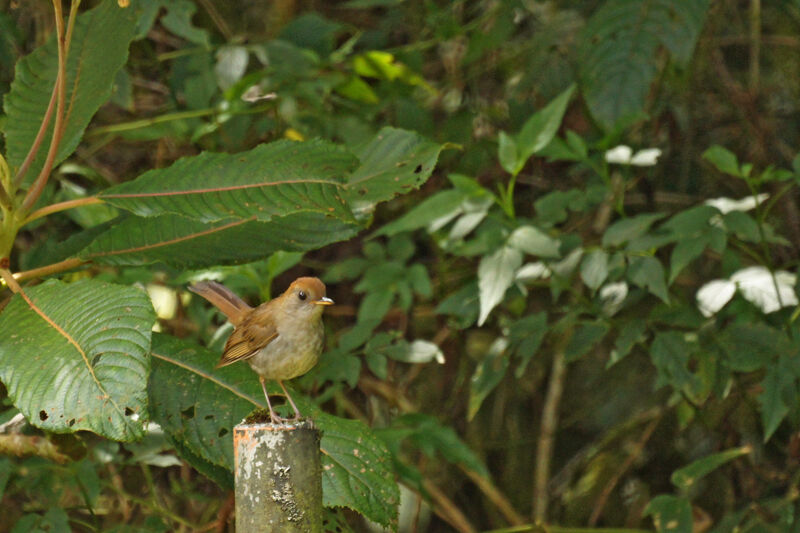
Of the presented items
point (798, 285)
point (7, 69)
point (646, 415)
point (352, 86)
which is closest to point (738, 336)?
point (798, 285)

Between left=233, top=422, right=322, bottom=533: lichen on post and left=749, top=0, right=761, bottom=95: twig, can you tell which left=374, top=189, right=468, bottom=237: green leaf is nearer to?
left=233, top=422, right=322, bottom=533: lichen on post

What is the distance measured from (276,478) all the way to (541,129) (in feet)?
5.17

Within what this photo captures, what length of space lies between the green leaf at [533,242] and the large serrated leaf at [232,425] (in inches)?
30.9

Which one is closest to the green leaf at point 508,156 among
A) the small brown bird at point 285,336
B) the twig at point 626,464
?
the small brown bird at point 285,336

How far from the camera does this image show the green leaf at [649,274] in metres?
2.56

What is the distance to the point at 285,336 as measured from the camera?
1698 millimetres

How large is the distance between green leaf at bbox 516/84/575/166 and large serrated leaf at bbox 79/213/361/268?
0.74 m

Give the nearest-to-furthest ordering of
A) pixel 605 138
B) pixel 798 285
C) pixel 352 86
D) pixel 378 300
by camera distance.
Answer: pixel 798 285 → pixel 605 138 → pixel 378 300 → pixel 352 86

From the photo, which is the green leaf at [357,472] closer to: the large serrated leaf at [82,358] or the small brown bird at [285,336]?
the small brown bird at [285,336]

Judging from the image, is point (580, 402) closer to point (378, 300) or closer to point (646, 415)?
point (646, 415)

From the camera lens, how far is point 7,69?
3.06 metres

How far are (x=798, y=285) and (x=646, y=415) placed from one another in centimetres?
148

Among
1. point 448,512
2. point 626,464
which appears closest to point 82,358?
point 448,512

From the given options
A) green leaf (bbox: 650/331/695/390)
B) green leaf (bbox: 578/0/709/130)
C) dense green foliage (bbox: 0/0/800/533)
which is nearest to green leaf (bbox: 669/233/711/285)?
dense green foliage (bbox: 0/0/800/533)
